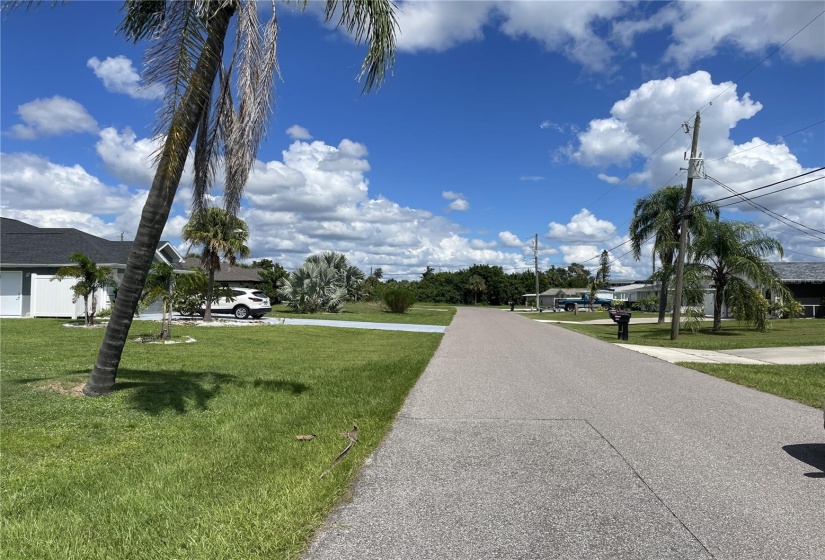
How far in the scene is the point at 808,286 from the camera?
40062mm

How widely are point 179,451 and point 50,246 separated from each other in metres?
24.8

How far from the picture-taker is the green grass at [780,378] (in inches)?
365

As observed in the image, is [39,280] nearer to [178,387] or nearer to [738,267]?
[178,387]

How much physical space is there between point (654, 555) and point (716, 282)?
87.9ft

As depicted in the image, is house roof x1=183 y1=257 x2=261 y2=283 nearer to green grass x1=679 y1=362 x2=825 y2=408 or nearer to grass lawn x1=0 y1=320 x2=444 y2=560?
grass lawn x1=0 y1=320 x2=444 y2=560

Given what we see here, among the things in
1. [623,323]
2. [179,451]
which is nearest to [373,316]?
[623,323]

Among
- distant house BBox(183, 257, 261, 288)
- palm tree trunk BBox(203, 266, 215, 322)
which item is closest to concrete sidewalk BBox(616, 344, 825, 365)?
palm tree trunk BBox(203, 266, 215, 322)

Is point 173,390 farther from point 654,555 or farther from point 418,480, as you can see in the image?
Result: point 654,555

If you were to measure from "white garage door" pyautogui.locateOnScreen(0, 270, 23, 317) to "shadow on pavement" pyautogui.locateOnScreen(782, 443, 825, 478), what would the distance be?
2784cm

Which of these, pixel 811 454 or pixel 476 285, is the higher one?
pixel 476 285

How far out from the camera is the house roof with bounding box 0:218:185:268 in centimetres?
2473

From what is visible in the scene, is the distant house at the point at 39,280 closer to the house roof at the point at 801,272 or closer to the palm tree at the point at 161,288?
the palm tree at the point at 161,288

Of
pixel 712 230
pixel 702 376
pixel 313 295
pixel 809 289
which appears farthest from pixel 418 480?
pixel 809 289

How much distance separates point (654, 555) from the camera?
354 cm
